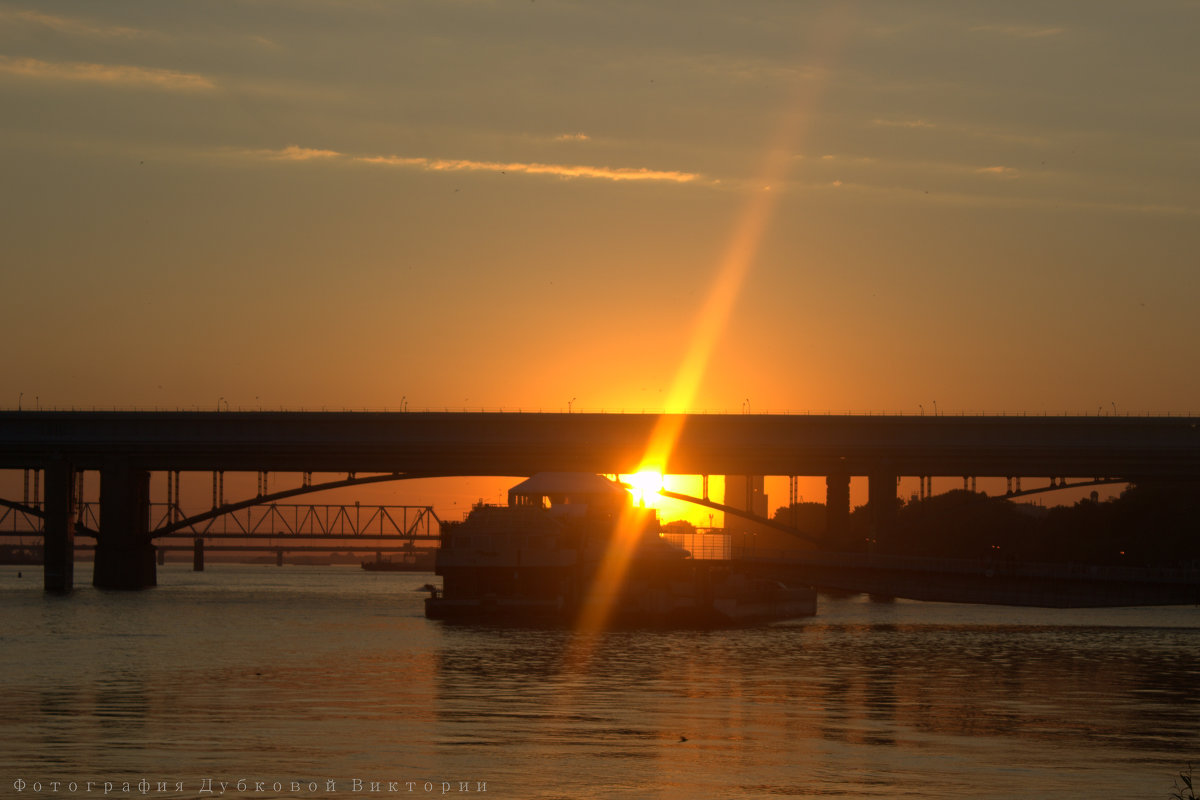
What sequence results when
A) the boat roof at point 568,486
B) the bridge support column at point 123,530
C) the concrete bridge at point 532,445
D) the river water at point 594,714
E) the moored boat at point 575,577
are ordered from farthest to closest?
the bridge support column at point 123,530
the concrete bridge at point 532,445
the boat roof at point 568,486
the moored boat at point 575,577
the river water at point 594,714

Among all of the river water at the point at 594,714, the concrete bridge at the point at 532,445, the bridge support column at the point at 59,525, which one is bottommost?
the river water at the point at 594,714

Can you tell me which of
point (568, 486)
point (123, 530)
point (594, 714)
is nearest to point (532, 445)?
point (568, 486)

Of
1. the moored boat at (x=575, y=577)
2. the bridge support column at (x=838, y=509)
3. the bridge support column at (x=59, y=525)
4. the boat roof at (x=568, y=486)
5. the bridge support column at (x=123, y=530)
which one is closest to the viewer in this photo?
the moored boat at (x=575, y=577)

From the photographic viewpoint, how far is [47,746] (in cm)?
3441

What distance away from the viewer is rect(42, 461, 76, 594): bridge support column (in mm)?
140500

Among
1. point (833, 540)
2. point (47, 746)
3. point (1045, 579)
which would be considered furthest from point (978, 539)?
point (47, 746)

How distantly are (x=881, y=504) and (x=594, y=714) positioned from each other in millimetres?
101799

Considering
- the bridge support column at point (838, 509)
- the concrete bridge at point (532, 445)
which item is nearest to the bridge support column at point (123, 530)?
the concrete bridge at point (532, 445)

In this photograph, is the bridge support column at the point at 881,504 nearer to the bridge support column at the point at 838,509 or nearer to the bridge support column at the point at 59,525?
the bridge support column at the point at 838,509

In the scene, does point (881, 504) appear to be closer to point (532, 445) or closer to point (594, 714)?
point (532, 445)

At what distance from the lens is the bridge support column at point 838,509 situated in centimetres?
14762

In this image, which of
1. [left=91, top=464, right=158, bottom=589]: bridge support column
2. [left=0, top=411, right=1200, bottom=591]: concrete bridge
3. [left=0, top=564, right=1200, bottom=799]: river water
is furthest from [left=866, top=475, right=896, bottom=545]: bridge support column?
[left=91, top=464, right=158, bottom=589]: bridge support column

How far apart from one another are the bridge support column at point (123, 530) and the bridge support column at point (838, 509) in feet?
218

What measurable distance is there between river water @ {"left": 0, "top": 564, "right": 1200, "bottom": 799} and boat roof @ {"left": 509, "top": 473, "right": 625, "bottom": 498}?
3807 cm
